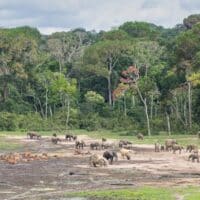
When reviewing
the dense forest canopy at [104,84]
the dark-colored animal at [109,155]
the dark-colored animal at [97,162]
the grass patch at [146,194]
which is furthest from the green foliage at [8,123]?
the grass patch at [146,194]

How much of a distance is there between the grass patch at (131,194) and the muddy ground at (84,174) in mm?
1286

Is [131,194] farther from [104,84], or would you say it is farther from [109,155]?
[104,84]

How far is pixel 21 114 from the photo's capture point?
84.8 m

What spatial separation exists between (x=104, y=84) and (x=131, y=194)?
66.3 meters

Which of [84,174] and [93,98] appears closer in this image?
[84,174]

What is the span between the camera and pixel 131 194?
1100 inches

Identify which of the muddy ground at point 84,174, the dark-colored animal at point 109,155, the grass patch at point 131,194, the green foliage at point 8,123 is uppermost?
the green foliage at point 8,123

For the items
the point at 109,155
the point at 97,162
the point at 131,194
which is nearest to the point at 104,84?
the point at 109,155

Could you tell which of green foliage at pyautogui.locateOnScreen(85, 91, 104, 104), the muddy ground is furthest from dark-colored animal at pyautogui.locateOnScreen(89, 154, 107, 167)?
green foliage at pyautogui.locateOnScreen(85, 91, 104, 104)

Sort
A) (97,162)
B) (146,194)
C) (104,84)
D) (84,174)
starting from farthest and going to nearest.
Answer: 1. (104,84)
2. (97,162)
3. (84,174)
4. (146,194)

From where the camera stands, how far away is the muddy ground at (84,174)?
30.8m

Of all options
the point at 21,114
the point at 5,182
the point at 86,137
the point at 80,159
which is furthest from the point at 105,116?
the point at 5,182

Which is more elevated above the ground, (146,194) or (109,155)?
(109,155)

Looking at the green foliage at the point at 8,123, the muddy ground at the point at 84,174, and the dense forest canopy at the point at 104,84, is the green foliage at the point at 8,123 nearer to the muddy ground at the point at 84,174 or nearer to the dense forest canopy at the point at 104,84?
the dense forest canopy at the point at 104,84
